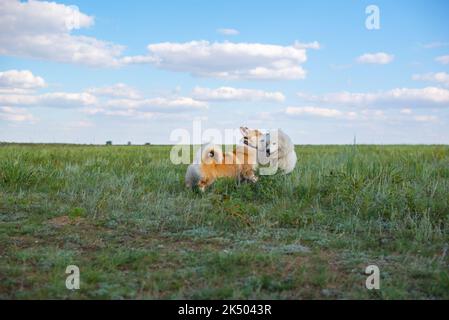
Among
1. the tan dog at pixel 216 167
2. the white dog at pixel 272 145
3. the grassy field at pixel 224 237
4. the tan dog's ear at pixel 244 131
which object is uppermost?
the tan dog's ear at pixel 244 131

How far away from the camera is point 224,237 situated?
6.19m

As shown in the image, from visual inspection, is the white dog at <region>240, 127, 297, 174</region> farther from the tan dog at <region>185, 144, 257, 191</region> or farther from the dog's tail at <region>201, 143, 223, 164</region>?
the dog's tail at <region>201, 143, 223, 164</region>

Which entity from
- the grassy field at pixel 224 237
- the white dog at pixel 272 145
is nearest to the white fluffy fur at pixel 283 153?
the white dog at pixel 272 145

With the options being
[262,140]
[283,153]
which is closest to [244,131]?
[262,140]

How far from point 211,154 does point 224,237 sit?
138 inches

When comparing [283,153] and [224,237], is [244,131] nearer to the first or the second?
[283,153]

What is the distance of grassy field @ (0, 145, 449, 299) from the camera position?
448 cm

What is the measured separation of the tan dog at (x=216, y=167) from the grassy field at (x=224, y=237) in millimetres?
365

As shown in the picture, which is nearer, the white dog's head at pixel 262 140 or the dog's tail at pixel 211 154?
the dog's tail at pixel 211 154

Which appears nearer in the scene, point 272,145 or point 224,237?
point 224,237

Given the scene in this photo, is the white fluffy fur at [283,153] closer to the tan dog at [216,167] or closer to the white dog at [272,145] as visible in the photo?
the white dog at [272,145]

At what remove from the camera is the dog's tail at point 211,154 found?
31.0ft

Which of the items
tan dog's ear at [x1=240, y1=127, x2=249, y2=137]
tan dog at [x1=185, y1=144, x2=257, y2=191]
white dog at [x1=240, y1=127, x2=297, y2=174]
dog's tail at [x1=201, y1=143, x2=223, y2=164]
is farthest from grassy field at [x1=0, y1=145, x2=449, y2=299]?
tan dog's ear at [x1=240, y1=127, x2=249, y2=137]

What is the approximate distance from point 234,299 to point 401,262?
2.00m
